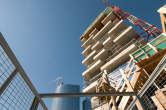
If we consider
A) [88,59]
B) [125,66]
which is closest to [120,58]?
[125,66]

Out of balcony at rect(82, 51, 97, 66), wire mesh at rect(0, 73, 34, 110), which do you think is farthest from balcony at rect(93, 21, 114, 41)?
wire mesh at rect(0, 73, 34, 110)

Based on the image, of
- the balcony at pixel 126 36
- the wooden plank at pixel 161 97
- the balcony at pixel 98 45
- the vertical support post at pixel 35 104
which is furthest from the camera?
the balcony at pixel 98 45

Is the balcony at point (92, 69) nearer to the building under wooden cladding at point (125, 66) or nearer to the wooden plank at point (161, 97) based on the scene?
the building under wooden cladding at point (125, 66)

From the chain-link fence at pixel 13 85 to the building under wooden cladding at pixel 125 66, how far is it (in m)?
2.73

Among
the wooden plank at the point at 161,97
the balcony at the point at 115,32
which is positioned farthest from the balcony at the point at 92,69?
the wooden plank at the point at 161,97

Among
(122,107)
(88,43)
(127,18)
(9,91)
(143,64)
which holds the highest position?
(127,18)

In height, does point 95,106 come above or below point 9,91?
above

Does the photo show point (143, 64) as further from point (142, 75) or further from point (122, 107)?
point (122, 107)

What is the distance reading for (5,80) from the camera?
1.77 meters

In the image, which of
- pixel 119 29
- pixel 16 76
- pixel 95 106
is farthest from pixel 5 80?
→ pixel 119 29

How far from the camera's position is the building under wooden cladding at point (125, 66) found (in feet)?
10.8

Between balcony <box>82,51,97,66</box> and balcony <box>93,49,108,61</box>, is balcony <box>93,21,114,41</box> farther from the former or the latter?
balcony <box>93,49,108,61</box>

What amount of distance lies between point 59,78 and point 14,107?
19036cm

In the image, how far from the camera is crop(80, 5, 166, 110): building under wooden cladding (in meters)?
3.30
